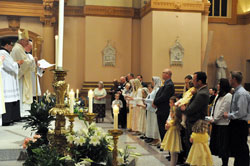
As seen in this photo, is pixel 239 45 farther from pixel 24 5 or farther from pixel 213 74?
pixel 24 5

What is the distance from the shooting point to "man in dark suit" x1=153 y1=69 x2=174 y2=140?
7527 mm

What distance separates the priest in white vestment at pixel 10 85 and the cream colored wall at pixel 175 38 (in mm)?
8631

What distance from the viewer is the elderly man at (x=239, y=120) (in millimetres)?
5523

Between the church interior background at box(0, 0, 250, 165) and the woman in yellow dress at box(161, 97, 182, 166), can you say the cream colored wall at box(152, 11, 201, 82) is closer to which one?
the church interior background at box(0, 0, 250, 165)

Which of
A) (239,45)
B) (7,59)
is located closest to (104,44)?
(239,45)

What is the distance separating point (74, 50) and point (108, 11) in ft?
8.29

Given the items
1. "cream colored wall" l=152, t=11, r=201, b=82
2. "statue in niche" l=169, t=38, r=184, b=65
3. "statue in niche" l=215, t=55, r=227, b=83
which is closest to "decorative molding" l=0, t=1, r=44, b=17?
"cream colored wall" l=152, t=11, r=201, b=82

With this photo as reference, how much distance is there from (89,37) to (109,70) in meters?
1.85

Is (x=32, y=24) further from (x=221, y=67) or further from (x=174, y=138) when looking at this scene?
(x=174, y=138)

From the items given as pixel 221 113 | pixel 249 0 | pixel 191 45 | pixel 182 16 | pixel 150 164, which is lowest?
pixel 150 164

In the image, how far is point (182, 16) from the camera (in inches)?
611

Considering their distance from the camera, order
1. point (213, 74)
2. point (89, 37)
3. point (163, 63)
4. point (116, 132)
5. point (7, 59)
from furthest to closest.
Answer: point (213, 74), point (89, 37), point (163, 63), point (7, 59), point (116, 132)

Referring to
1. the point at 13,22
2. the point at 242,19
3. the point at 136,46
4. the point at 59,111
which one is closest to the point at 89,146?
the point at 59,111

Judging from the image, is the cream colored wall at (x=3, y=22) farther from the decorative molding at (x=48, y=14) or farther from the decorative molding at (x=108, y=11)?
the decorative molding at (x=108, y=11)
